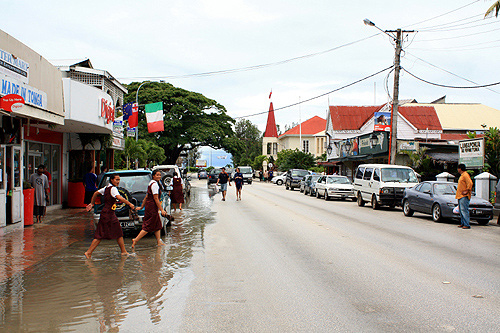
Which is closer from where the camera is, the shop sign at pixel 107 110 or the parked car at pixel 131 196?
the parked car at pixel 131 196

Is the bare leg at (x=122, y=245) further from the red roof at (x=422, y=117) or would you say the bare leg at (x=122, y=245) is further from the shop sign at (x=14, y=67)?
the red roof at (x=422, y=117)

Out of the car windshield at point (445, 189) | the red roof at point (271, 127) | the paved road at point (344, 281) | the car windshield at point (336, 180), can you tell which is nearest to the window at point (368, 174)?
the car windshield at point (336, 180)

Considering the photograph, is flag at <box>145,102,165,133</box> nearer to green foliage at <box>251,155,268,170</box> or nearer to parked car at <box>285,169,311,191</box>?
parked car at <box>285,169,311,191</box>

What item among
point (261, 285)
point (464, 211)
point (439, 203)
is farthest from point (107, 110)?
point (261, 285)

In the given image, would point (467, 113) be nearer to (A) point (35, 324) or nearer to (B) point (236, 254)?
(B) point (236, 254)

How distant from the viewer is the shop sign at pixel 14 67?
1076 cm

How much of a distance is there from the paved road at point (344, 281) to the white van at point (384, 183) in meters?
7.63

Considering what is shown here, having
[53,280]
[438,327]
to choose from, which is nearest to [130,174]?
[53,280]

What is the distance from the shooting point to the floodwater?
527cm

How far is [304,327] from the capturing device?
16.4ft

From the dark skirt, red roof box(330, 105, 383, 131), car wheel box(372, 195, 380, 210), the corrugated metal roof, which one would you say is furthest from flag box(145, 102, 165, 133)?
the corrugated metal roof

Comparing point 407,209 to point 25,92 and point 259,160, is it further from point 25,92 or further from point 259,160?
point 259,160

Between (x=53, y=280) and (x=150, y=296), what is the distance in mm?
2019

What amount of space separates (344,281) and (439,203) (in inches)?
397
